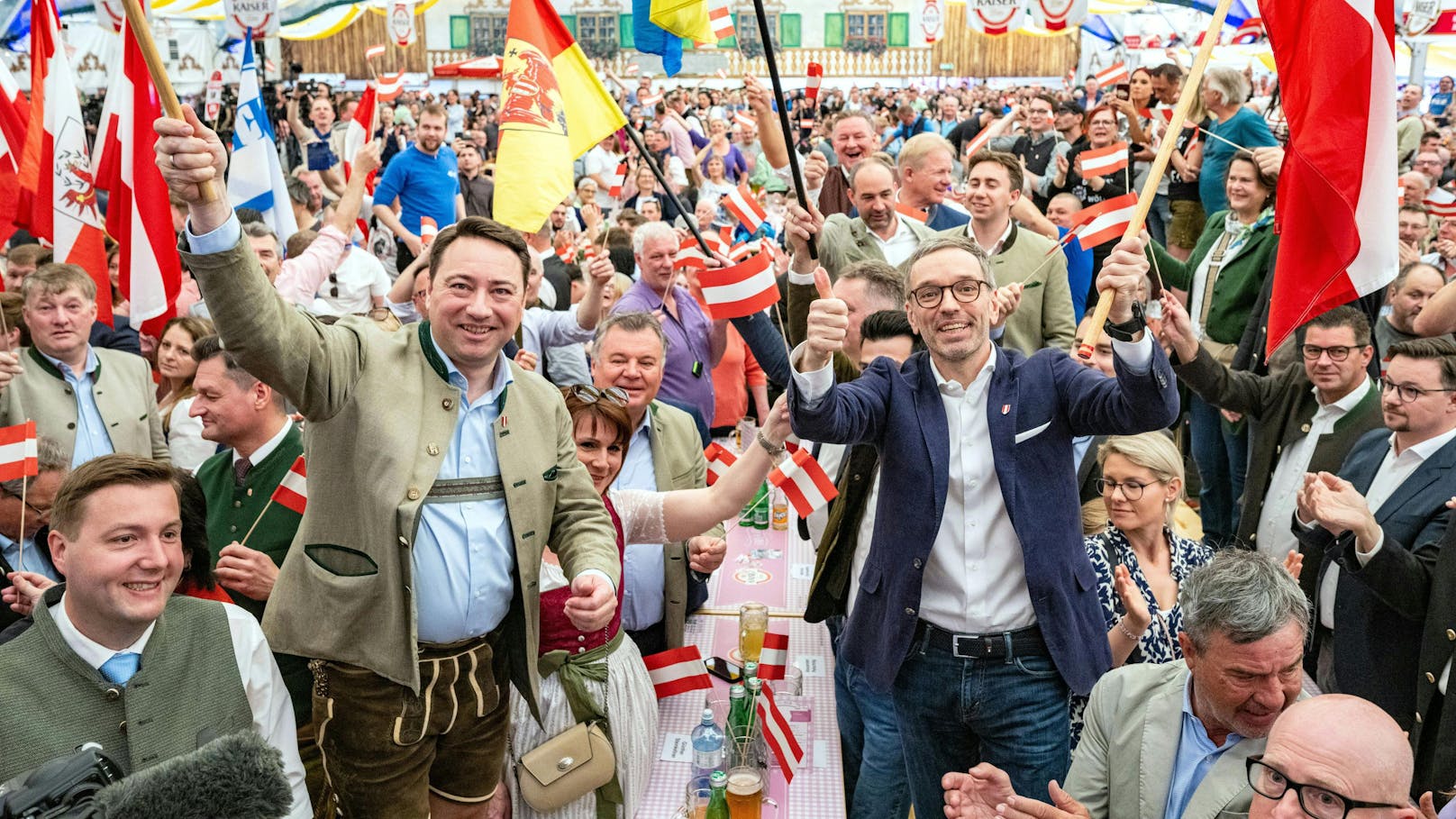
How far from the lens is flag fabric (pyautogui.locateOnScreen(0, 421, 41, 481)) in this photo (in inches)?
113

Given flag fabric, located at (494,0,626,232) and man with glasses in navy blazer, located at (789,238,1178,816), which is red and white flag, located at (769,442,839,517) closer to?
man with glasses in navy blazer, located at (789,238,1178,816)

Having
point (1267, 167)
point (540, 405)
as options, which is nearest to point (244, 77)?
point (540, 405)

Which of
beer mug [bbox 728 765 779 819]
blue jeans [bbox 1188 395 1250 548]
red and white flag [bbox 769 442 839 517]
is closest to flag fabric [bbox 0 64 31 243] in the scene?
red and white flag [bbox 769 442 839 517]

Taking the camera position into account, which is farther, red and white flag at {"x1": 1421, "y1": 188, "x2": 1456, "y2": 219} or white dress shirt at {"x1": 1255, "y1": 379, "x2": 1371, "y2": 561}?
red and white flag at {"x1": 1421, "y1": 188, "x2": 1456, "y2": 219}

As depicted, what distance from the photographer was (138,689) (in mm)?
2084

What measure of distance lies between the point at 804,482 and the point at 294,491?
4.18 ft

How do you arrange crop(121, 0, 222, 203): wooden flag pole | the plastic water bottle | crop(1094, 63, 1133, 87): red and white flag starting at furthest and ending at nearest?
crop(1094, 63, 1133, 87): red and white flag < the plastic water bottle < crop(121, 0, 222, 203): wooden flag pole

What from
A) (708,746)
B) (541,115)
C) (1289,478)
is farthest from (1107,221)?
(708,746)

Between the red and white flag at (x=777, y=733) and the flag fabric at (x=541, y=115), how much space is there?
54.2 inches

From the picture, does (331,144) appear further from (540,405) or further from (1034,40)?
(1034,40)

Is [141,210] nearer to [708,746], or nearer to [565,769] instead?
[565,769]

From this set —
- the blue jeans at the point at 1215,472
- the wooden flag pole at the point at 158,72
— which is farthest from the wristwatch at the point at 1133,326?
the blue jeans at the point at 1215,472

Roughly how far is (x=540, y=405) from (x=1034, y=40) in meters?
30.8

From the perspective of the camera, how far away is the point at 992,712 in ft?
7.93
